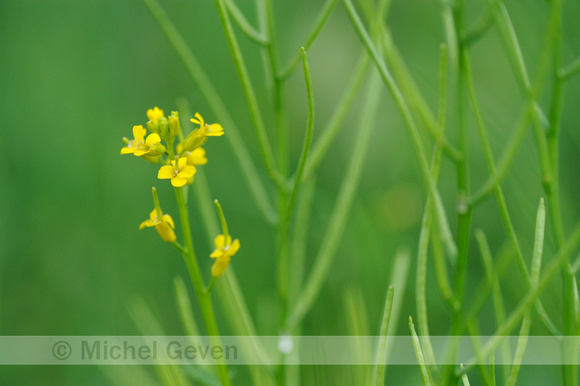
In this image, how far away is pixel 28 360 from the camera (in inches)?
48.3

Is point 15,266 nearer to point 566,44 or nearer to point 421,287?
point 421,287

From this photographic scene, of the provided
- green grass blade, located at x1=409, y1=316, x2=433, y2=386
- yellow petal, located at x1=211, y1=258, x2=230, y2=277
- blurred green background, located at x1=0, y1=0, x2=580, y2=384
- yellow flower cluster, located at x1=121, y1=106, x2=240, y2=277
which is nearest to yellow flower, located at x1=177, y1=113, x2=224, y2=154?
yellow flower cluster, located at x1=121, y1=106, x2=240, y2=277

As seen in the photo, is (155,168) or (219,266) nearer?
(219,266)

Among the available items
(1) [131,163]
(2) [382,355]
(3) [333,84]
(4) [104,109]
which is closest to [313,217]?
(3) [333,84]

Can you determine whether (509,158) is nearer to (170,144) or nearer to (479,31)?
(479,31)

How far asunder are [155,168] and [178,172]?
3.57ft

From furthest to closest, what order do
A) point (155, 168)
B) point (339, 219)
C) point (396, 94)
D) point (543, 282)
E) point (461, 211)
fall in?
point (155, 168)
point (339, 219)
point (461, 211)
point (396, 94)
point (543, 282)

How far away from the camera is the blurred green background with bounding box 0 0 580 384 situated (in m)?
1.31

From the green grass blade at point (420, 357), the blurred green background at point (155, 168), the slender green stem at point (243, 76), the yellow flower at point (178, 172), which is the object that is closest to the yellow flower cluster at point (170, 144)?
the yellow flower at point (178, 172)

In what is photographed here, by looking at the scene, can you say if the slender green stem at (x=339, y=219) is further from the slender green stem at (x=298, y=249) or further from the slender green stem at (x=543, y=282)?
the slender green stem at (x=543, y=282)

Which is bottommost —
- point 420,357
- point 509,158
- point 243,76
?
point 420,357

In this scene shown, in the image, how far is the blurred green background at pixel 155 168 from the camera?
4.29 ft

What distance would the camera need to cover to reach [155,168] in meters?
1.59

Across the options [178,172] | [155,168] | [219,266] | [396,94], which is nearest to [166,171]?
[178,172]
